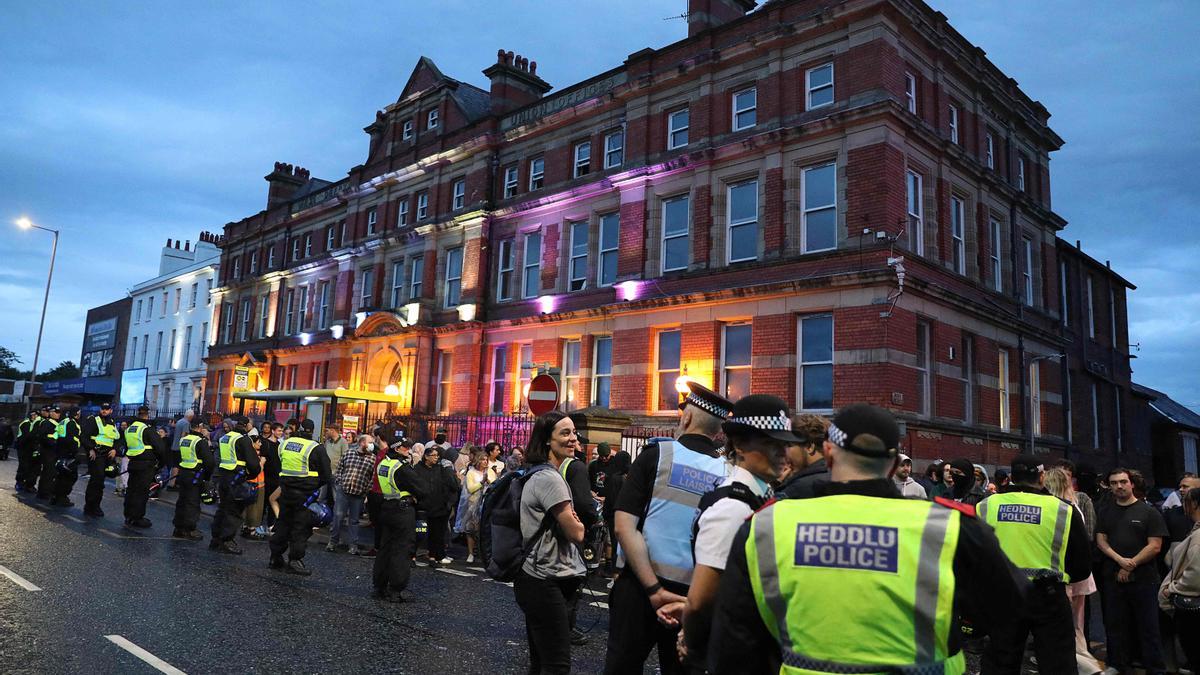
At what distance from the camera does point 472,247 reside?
26.3 meters

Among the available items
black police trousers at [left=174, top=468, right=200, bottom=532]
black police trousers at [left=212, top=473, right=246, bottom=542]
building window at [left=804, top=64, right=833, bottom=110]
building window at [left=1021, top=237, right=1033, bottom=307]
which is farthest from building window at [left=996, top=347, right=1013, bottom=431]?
black police trousers at [left=174, top=468, right=200, bottom=532]

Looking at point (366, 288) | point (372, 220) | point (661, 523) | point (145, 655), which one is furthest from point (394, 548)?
point (372, 220)

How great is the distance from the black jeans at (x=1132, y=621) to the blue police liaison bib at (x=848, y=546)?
22.0 feet

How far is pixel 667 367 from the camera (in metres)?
20.3

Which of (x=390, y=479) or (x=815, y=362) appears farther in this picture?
(x=815, y=362)

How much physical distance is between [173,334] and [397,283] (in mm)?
23899

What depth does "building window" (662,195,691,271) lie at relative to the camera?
20.5 metres

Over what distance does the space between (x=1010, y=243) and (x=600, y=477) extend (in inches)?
594

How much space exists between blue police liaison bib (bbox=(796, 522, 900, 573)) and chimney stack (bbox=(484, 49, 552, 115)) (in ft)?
86.4

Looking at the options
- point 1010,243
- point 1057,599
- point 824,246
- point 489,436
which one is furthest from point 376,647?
point 1010,243

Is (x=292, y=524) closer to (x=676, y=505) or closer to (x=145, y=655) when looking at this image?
(x=145, y=655)

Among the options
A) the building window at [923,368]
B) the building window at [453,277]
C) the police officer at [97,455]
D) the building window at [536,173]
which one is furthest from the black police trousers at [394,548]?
the building window at [453,277]

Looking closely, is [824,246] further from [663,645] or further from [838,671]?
[838,671]

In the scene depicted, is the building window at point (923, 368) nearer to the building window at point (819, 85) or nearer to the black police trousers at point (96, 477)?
the building window at point (819, 85)
